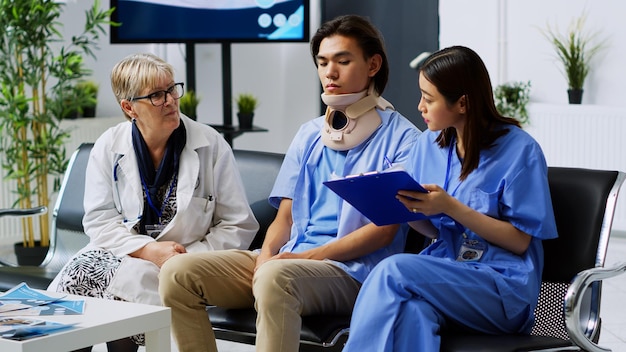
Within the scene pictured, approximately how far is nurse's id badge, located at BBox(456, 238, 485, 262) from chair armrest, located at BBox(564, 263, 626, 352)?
25 centimetres

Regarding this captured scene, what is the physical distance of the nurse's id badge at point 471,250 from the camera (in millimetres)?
2631

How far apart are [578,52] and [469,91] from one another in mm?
3985

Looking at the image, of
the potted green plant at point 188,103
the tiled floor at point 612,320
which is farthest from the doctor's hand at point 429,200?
the potted green plant at point 188,103

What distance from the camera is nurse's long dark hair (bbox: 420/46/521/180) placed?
265cm

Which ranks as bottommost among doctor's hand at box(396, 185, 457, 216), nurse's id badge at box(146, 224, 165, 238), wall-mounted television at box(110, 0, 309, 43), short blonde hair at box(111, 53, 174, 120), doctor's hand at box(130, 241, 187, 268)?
doctor's hand at box(130, 241, 187, 268)

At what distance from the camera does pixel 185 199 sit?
316 centimetres

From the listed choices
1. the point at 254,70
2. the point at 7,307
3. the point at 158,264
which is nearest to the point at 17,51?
the point at 254,70

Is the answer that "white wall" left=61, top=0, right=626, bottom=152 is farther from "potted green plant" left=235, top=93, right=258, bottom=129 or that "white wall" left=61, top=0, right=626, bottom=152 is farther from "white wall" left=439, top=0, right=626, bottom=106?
"potted green plant" left=235, top=93, right=258, bottom=129

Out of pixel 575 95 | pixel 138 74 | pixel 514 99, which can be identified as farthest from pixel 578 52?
pixel 138 74

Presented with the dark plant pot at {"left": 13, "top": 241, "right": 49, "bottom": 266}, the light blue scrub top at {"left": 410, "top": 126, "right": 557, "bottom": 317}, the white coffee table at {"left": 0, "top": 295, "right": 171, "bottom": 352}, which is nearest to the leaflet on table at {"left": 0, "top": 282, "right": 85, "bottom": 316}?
the white coffee table at {"left": 0, "top": 295, "right": 171, "bottom": 352}

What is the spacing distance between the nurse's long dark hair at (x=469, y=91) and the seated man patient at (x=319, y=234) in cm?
30

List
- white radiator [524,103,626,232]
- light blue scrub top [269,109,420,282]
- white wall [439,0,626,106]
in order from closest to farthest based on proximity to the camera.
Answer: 1. light blue scrub top [269,109,420,282]
2. white radiator [524,103,626,232]
3. white wall [439,0,626,106]

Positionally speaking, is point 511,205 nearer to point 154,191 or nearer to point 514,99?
point 154,191

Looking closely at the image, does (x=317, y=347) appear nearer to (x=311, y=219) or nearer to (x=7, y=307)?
(x=311, y=219)
